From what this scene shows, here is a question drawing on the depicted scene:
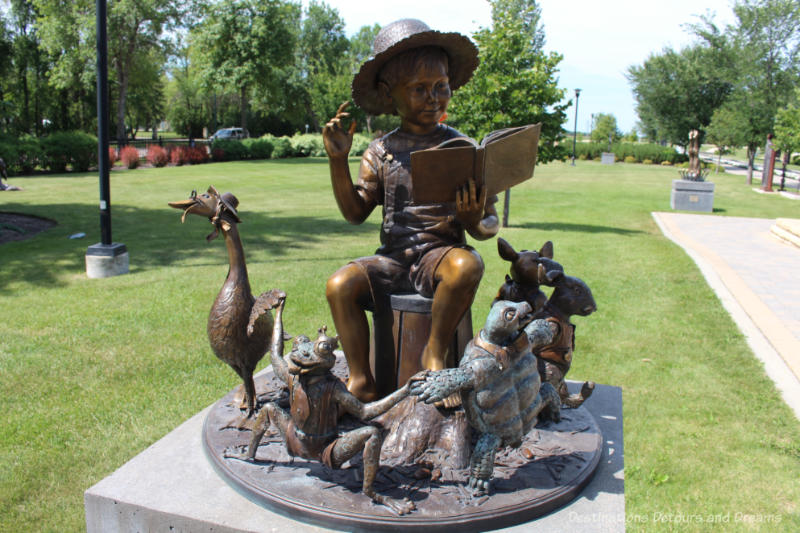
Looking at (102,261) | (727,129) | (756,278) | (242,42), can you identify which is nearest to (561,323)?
(102,261)

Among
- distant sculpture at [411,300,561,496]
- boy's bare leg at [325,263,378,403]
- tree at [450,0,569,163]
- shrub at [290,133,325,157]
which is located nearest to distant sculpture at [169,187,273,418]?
→ boy's bare leg at [325,263,378,403]

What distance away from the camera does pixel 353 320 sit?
10.0 ft

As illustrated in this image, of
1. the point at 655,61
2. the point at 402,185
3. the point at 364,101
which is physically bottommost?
the point at 402,185

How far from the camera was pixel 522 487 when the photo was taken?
2551 millimetres

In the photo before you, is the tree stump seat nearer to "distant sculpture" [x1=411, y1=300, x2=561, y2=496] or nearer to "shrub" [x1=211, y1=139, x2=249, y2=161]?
"distant sculpture" [x1=411, y1=300, x2=561, y2=496]

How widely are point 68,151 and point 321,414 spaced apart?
82.3 ft

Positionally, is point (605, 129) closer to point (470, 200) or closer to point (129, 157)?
point (129, 157)

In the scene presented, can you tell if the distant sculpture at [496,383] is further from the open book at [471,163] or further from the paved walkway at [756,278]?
the paved walkway at [756,278]

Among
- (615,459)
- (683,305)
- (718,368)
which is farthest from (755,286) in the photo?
(615,459)

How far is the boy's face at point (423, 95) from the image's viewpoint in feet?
9.91

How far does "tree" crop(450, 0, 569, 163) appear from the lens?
11.7 metres

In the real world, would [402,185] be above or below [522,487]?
above

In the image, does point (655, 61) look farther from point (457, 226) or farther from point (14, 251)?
point (457, 226)

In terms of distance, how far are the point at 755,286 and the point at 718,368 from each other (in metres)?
3.93
